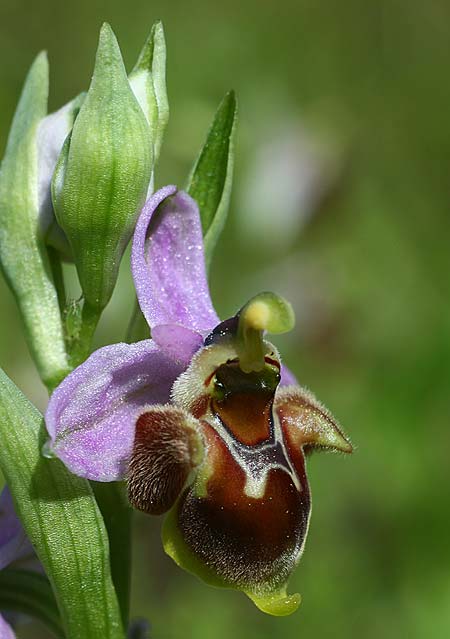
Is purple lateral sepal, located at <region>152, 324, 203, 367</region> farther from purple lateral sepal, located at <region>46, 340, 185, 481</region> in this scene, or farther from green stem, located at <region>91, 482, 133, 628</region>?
green stem, located at <region>91, 482, 133, 628</region>

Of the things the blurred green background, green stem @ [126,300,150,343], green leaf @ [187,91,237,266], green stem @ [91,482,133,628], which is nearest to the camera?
green stem @ [91,482,133,628]

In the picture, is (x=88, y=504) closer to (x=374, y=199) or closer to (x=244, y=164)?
(x=244, y=164)

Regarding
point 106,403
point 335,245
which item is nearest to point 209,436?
point 106,403

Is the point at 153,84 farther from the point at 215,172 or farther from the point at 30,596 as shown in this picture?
the point at 30,596

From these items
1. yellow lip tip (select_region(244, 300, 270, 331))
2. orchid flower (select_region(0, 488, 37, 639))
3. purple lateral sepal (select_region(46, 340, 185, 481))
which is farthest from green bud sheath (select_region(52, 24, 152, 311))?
orchid flower (select_region(0, 488, 37, 639))

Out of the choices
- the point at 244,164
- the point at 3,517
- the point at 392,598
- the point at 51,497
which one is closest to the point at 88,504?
the point at 51,497
